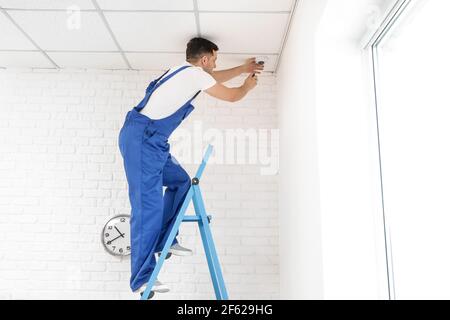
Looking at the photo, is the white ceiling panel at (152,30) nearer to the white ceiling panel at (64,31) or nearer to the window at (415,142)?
the white ceiling panel at (64,31)

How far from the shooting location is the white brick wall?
3.01 m

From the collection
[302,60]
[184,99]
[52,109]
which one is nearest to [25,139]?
[52,109]

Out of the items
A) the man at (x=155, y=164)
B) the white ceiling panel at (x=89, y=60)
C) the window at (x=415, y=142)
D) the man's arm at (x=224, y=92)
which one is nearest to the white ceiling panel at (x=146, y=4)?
the man at (x=155, y=164)

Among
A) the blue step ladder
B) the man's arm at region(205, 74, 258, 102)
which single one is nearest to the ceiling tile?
the man's arm at region(205, 74, 258, 102)

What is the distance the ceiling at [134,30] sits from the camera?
2.41m

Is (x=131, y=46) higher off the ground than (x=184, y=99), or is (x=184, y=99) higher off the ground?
(x=131, y=46)

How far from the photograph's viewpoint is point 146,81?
331 cm

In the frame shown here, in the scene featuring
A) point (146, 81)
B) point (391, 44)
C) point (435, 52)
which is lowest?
point (435, 52)

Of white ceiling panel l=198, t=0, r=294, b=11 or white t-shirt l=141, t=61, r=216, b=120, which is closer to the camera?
white t-shirt l=141, t=61, r=216, b=120

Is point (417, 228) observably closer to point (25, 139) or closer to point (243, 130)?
point (243, 130)

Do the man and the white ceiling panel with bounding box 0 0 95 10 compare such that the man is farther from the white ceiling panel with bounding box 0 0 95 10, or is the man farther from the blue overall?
the white ceiling panel with bounding box 0 0 95 10

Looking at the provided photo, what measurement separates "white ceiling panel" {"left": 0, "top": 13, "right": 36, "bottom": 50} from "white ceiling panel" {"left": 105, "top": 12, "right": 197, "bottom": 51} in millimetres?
685

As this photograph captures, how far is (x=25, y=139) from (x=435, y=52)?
120 inches

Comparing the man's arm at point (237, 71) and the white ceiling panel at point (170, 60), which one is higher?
the white ceiling panel at point (170, 60)
